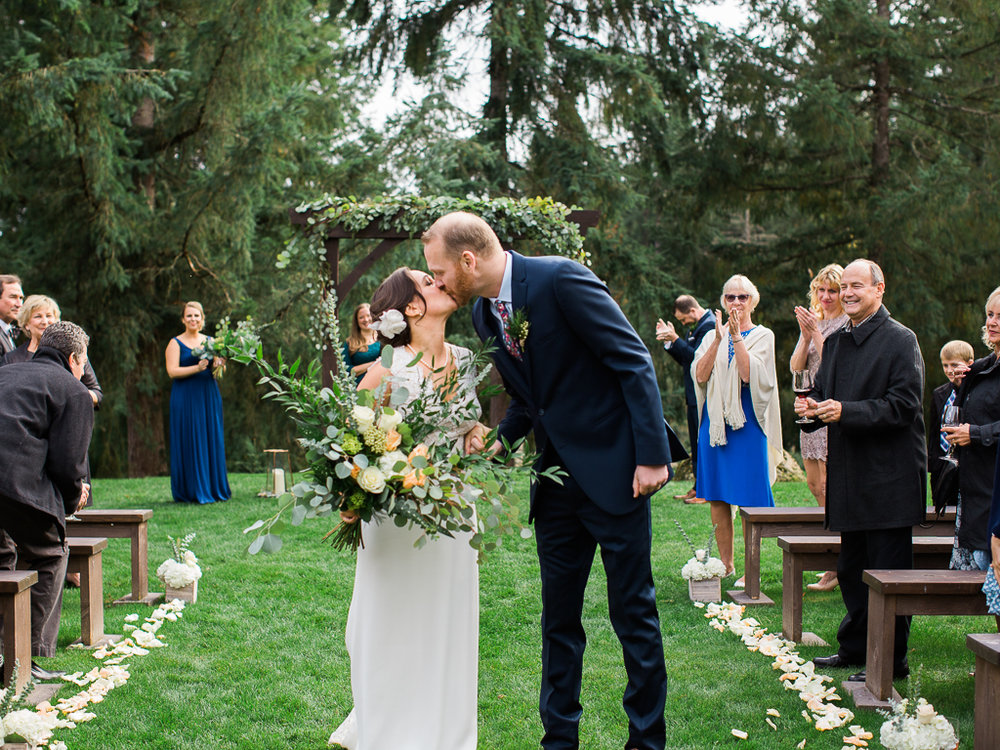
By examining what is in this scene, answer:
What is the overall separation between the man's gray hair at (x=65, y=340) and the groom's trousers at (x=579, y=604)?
117 inches

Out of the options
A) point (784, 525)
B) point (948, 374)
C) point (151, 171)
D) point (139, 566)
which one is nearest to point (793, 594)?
point (784, 525)

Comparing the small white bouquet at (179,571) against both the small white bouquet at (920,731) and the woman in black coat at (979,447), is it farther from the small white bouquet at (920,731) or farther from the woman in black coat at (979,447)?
the woman in black coat at (979,447)

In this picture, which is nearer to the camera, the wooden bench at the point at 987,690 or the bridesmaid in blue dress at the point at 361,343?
the wooden bench at the point at 987,690

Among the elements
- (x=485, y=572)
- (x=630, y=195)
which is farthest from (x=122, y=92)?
(x=485, y=572)

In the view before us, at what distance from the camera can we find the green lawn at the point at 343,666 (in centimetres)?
418

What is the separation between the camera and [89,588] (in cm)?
552

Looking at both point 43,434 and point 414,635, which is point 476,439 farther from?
point 43,434

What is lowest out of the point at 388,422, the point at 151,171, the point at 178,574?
the point at 178,574

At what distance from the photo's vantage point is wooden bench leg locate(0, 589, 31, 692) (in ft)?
14.5

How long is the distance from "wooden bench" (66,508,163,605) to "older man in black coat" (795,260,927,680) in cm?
438

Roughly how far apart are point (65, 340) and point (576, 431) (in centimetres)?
316

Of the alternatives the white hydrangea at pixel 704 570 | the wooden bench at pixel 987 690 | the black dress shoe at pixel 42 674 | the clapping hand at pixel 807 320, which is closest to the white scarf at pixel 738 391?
the clapping hand at pixel 807 320

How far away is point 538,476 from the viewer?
359 cm

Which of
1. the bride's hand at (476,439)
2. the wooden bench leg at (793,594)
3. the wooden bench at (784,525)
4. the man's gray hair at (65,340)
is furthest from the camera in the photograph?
the wooden bench at (784,525)
